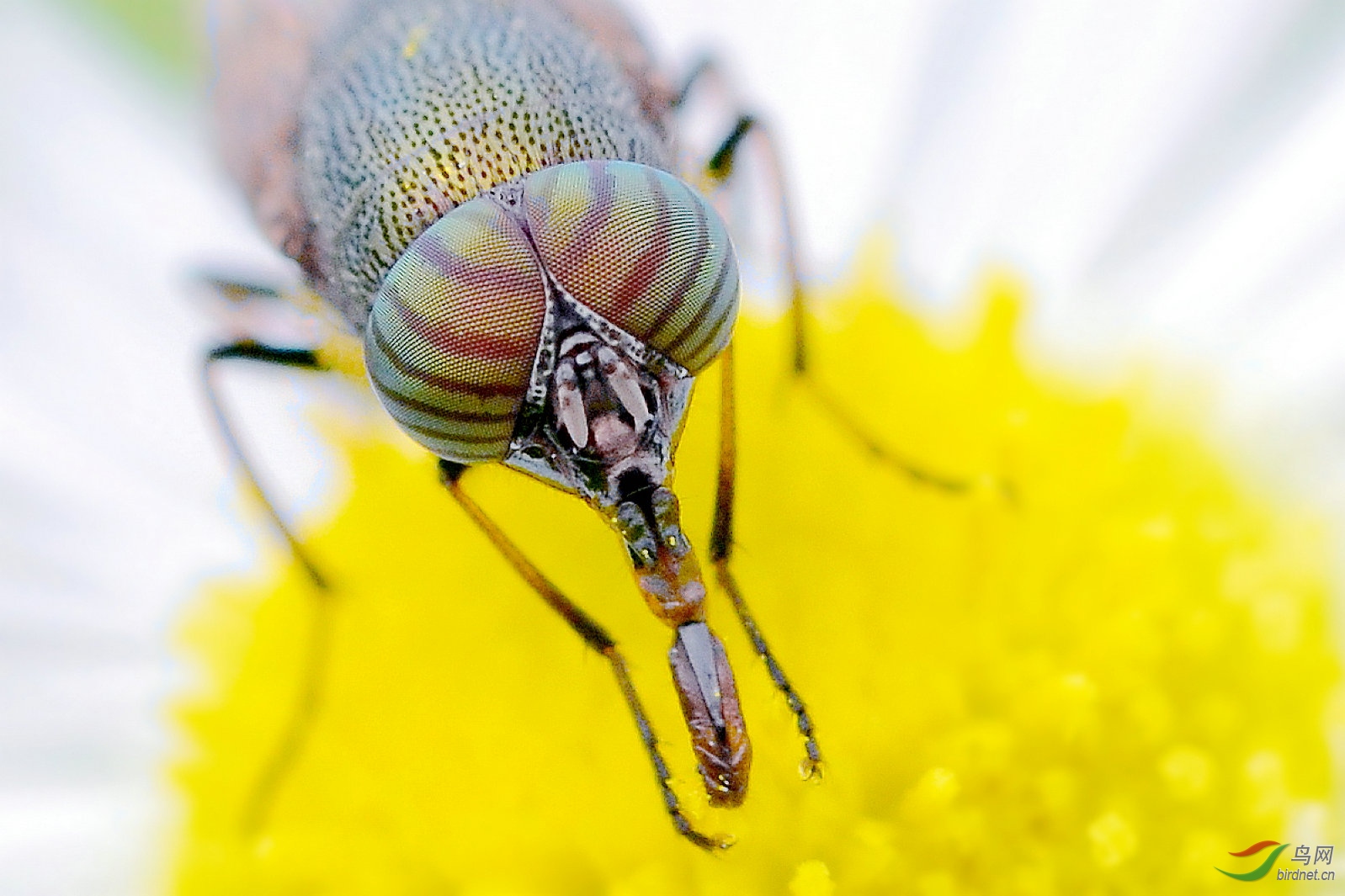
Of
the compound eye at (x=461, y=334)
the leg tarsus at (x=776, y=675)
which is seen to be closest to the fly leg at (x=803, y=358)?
the leg tarsus at (x=776, y=675)

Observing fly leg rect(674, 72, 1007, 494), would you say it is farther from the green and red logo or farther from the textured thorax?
the green and red logo

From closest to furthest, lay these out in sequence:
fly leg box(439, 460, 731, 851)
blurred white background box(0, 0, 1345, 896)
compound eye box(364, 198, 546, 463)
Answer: compound eye box(364, 198, 546, 463) → fly leg box(439, 460, 731, 851) → blurred white background box(0, 0, 1345, 896)

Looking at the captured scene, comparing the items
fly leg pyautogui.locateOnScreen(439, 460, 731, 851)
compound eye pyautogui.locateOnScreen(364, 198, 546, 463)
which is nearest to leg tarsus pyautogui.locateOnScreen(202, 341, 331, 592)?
fly leg pyautogui.locateOnScreen(439, 460, 731, 851)

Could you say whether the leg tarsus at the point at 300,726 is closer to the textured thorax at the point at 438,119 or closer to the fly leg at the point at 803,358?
the textured thorax at the point at 438,119

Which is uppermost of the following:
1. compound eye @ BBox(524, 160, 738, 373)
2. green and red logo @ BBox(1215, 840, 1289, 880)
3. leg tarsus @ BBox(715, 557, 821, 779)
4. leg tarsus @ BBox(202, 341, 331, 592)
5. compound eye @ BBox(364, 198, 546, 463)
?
compound eye @ BBox(524, 160, 738, 373)

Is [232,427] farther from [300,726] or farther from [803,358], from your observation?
[803,358]

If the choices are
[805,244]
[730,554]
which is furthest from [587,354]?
[805,244]

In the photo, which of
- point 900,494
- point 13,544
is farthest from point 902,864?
point 13,544

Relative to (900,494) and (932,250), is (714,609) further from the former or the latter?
(932,250)
